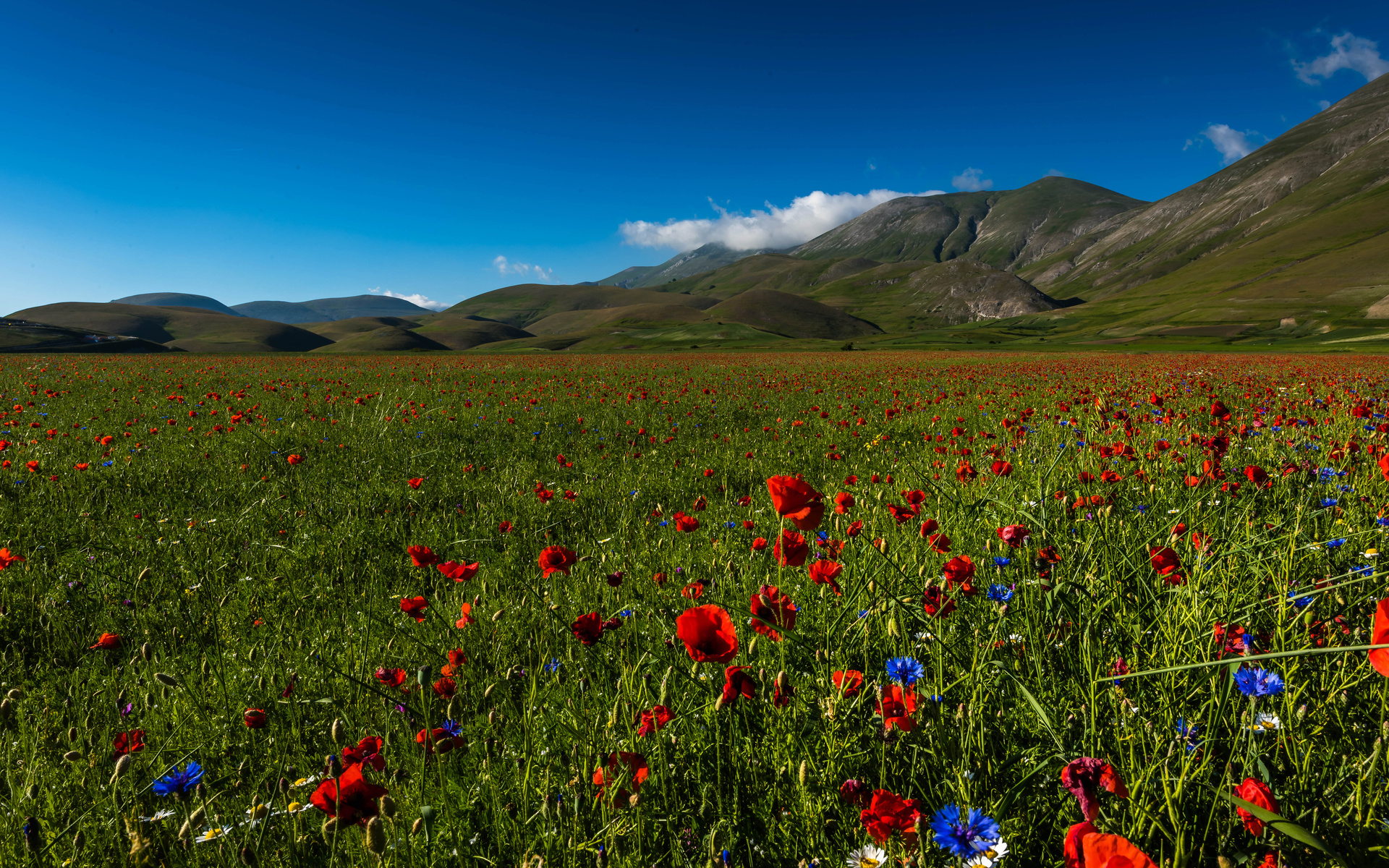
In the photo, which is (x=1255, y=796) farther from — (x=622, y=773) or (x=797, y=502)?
(x=622, y=773)

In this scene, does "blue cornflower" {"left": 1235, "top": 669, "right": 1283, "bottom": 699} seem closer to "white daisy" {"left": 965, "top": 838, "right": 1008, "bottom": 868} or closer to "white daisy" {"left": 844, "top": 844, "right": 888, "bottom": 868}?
"white daisy" {"left": 965, "top": 838, "right": 1008, "bottom": 868}

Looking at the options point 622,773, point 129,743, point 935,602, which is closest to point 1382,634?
point 935,602

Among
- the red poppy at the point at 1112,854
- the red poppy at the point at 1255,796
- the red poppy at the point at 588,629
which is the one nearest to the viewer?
the red poppy at the point at 1112,854

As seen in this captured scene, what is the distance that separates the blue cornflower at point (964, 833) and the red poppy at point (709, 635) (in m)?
0.56

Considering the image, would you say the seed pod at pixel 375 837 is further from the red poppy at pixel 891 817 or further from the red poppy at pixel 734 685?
the red poppy at pixel 891 817

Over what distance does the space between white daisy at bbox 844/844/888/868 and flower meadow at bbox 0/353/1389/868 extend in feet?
0.11

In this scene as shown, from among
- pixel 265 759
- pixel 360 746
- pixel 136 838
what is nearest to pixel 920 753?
pixel 360 746

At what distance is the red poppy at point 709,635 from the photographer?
134 centimetres

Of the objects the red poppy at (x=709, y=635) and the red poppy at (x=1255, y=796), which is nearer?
the red poppy at (x=1255, y=796)

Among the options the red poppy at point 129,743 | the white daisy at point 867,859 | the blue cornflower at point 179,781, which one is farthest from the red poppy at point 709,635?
the red poppy at point 129,743

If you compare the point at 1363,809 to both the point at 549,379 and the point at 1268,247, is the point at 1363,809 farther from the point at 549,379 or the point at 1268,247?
Result: the point at 1268,247

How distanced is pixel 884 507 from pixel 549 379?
14747 millimetres

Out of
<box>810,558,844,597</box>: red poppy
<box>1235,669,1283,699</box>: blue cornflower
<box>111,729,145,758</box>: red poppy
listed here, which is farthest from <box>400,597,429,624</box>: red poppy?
<box>1235,669,1283,699</box>: blue cornflower

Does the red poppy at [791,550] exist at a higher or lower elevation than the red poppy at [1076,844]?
higher
